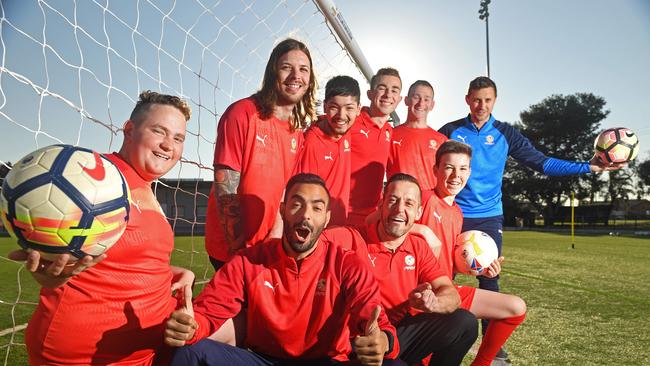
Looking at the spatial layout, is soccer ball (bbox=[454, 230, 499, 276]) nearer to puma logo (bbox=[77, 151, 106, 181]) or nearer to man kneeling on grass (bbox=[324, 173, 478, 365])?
man kneeling on grass (bbox=[324, 173, 478, 365])

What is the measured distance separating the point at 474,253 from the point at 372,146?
1220 millimetres

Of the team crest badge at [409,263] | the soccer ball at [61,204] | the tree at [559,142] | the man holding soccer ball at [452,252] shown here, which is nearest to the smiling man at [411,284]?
the team crest badge at [409,263]

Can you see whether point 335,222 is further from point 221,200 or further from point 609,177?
point 609,177

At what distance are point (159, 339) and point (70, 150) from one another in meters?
0.94

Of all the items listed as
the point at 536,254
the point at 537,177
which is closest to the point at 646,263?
the point at 536,254

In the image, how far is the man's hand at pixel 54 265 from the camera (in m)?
1.84

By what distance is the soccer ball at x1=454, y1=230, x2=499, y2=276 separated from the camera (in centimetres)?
344

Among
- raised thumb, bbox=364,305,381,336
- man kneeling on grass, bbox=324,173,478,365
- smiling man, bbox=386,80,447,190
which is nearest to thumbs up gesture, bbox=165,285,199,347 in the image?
raised thumb, bbox=364,305,381,336

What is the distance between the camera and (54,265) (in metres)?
1.85

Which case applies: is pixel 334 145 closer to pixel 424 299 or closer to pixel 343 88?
pixel 343 88

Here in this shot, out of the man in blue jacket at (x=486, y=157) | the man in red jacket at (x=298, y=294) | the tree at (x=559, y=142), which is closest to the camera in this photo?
the man in red jacket at (x=298, y=294)

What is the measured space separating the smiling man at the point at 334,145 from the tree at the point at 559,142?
47.4 meters

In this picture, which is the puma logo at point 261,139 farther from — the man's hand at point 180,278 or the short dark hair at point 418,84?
the short dark hair at point 418,84

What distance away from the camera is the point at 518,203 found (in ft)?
160
